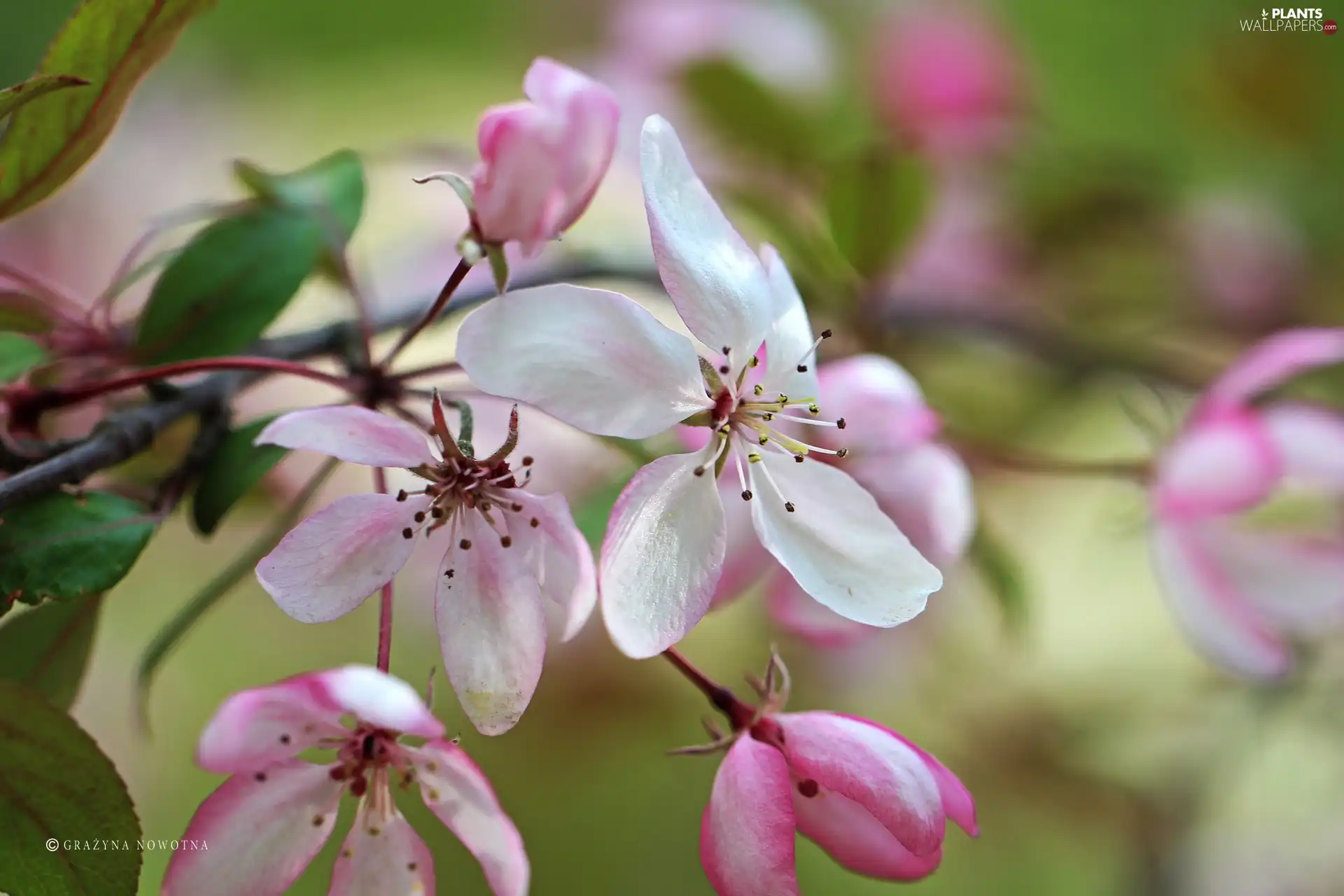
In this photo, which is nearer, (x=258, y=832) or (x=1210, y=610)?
(x=258, y=832)

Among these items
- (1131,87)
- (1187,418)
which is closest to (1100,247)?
(1187,418)

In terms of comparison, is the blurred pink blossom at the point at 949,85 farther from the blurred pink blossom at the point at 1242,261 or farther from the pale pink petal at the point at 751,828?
the pale pink petal at the point at 751,828

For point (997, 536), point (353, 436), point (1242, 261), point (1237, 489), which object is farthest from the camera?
point (1242, 261)

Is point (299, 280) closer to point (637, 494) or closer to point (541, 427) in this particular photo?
point (637, 494)

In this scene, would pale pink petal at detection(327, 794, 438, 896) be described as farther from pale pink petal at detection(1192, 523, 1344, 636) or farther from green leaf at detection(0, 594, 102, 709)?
pale pink petal at detection(1192, 523, 1344, 636)

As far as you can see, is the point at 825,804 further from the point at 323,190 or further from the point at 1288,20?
the point at 1288,20

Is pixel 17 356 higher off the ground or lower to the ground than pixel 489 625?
higher

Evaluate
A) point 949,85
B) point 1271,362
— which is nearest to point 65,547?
point 1271,362
